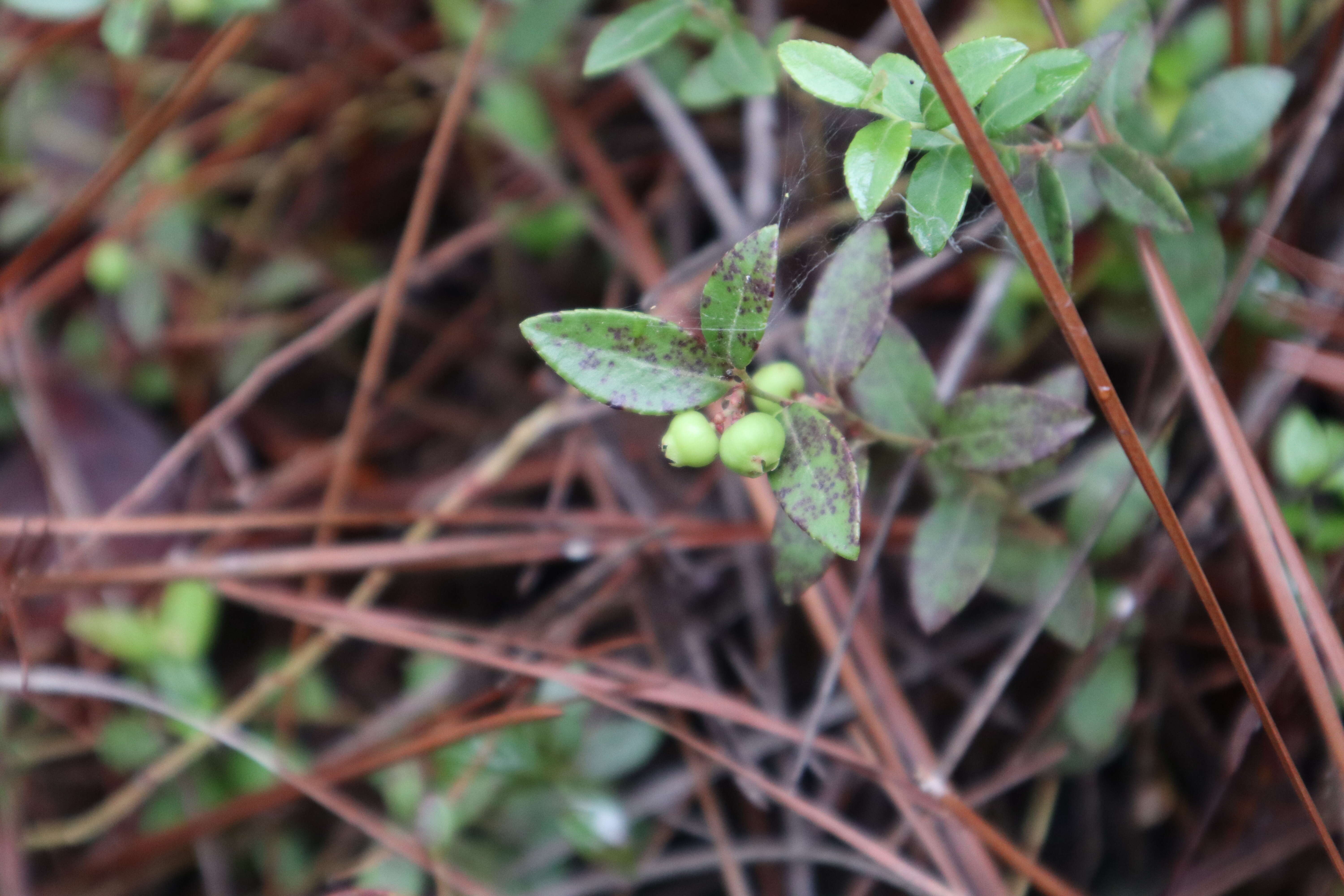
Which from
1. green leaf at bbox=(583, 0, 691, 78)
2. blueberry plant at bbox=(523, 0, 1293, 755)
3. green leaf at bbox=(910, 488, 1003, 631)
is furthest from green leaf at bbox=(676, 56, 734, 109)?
green leaf at bbox=(910, 488, 1003, 631)

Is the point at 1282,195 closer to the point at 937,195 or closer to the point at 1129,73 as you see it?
the point at 1129,73

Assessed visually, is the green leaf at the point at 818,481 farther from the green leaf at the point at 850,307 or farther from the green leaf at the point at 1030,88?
the green leaf at the point at 1030,88

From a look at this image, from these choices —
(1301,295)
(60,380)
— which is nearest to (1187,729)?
(1301,295)

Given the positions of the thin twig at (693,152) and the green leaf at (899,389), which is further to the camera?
the thin twig at (693,152)

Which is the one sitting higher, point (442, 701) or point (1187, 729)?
point (442, 701)

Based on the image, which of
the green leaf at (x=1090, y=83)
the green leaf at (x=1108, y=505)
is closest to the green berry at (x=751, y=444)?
the green leaf at (x=1090, y=83)

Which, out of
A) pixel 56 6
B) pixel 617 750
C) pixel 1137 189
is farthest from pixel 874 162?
pixel 56 6

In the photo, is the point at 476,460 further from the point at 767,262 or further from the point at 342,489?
the point at 767,262
